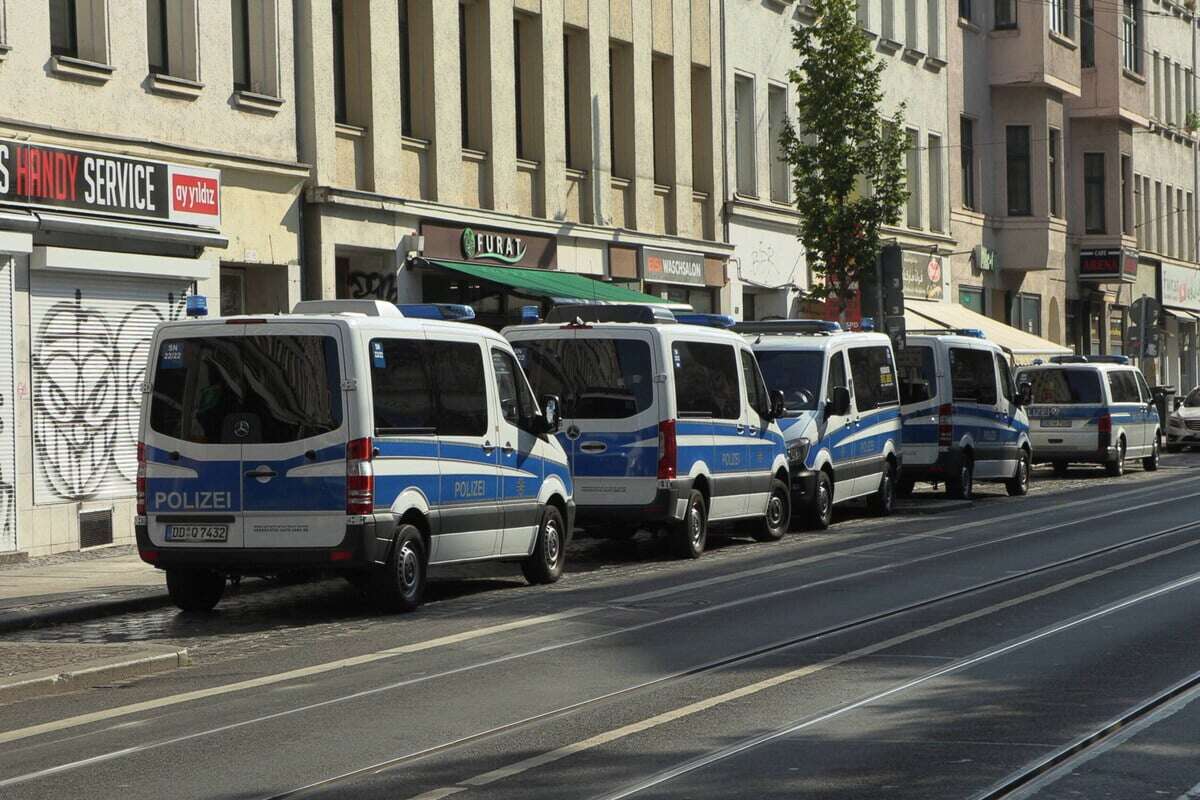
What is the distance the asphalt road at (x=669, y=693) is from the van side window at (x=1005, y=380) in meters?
10.8

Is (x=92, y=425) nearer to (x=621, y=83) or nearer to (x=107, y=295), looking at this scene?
(x=107, y=295)

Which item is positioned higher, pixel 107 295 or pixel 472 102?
pixel 472 102

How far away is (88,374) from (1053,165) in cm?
3474

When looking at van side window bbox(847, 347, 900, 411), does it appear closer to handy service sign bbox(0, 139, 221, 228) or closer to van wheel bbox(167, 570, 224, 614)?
handy service sign bbox(0, 139, 221, 228)

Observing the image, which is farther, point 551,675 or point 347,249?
point 347,249

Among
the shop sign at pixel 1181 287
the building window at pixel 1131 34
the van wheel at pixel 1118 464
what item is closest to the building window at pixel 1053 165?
the building window at pixel 1131 34

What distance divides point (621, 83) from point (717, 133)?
3362 millimetres

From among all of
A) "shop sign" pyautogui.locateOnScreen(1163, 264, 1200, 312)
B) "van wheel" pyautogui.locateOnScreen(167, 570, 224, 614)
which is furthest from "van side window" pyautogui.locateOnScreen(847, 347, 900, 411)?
"shop sign" pyautogui.locateOnScreen(1163, 264, 1200, 312)

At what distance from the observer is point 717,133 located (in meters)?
35.7

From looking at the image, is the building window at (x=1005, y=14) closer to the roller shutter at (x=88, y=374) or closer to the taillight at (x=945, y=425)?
the taillight at (x=945, y=425)

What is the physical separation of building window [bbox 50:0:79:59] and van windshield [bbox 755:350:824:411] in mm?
7995

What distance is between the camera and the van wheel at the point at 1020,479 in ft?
96.2

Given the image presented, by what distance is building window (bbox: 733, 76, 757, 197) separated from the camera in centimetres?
3684

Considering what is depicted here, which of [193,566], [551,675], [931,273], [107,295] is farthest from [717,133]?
[551,675]
